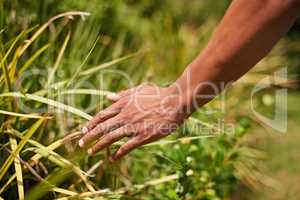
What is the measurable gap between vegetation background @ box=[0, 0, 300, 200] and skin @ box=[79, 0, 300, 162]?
140mm

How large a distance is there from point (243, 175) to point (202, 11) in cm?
208

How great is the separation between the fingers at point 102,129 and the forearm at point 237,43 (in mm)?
215

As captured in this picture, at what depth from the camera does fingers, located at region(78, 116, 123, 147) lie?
4.41ft

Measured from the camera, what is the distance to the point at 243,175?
2420 millimetres

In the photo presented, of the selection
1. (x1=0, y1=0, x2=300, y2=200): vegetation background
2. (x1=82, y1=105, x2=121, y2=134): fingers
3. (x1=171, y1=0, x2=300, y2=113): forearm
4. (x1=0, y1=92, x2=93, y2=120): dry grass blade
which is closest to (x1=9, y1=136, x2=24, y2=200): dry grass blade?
(x1=0, y1=0, x2=300, y2=200): vegetation background

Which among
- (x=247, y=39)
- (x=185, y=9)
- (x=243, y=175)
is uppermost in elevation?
(x=185, y=9)

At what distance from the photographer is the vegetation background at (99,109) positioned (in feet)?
5.08

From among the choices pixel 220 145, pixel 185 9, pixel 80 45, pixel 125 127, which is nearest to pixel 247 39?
pixel 125 127

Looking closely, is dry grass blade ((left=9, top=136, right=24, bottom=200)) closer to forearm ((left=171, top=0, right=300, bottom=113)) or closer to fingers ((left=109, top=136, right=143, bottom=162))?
fingers ((left=109, top=136, right=143, bottom=162))

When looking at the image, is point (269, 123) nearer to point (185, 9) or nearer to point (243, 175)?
point (243, 175)

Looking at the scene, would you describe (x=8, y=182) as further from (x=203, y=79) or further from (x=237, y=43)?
(x=237, y=43)

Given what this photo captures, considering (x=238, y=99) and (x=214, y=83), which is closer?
Result: (x=214, y=83)

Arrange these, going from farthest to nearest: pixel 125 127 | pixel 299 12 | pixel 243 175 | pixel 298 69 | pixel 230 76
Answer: pixel 298 69, pixel 243 175, pixel 125 127, pixel 230 76, pixel 299 12


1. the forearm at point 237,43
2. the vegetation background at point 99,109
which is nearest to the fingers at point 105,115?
the vegetation background at point 99,109
